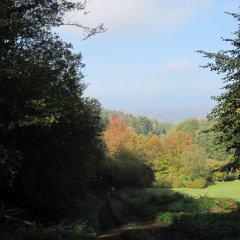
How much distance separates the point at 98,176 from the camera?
2254 inches

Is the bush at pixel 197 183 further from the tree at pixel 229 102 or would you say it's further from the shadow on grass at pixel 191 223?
the tree at pixel 229 102

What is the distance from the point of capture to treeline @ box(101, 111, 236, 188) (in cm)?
6444

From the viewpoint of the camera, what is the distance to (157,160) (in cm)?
10650

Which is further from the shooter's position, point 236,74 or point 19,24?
point 236,74

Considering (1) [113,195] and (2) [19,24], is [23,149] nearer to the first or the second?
(2) [19,24]

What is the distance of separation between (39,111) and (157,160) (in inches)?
3642

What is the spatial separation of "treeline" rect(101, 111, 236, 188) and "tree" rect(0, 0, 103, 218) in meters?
36.1

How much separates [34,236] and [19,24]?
745 centimetres

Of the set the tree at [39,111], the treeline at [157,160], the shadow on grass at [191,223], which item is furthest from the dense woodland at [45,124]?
the treeline at [157,160]

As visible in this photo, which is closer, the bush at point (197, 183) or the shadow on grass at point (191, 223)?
the shadow on grass at point (191, 223)

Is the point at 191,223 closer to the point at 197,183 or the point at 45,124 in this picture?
the point at 45,124

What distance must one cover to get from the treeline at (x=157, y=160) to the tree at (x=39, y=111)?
36.1 meters

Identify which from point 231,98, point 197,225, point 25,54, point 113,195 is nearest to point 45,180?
point 25,54

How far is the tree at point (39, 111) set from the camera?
49.4 feet
